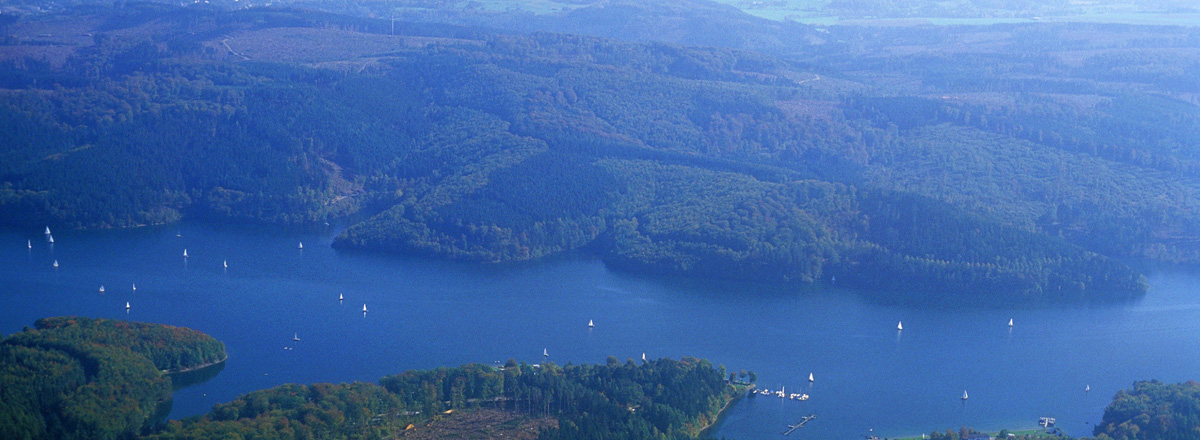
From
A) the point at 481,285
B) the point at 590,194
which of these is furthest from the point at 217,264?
the point at 590,194

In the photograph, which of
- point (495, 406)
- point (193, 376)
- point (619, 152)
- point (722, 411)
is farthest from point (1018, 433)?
point (619, 152)

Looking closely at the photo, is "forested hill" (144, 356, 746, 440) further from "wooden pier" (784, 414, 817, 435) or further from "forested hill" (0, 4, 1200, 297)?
"forested hill" (0, 4, 1200, 297)

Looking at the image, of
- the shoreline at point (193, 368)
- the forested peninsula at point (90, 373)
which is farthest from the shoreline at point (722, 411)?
the shoreline at point (193, 368)

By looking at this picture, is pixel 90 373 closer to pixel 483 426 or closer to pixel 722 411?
pixel 483 426

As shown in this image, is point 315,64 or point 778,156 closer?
point 778,156

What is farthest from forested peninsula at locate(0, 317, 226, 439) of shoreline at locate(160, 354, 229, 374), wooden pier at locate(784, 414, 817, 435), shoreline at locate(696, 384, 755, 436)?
wooden pier at locate(784, 414, 817, 435)

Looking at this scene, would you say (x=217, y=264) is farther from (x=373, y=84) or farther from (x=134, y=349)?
(x=373, y=84)

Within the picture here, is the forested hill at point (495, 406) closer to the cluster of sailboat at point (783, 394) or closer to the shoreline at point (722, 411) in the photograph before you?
the shoreline at point (722, 411)
